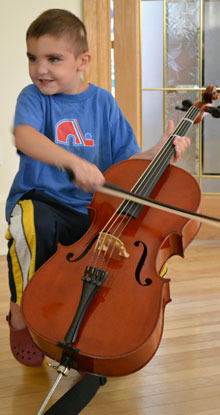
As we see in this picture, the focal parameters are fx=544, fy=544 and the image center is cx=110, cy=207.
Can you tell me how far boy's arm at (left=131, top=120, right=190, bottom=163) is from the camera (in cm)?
127

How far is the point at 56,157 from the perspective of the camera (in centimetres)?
104

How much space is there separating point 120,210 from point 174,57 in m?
1.63

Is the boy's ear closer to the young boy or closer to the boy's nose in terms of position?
the young boy

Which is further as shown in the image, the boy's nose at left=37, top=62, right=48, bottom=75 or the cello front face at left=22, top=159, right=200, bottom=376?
the boy's nose at left=37, top=62, right=48, bottom=75

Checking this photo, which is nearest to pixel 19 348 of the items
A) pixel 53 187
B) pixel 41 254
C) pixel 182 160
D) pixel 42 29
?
pixel 41 254

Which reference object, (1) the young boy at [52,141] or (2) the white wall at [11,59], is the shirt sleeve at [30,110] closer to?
(1) the young boy at [52,141]

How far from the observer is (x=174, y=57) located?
2.56 metres

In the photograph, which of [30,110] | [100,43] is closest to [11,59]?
[100,43]

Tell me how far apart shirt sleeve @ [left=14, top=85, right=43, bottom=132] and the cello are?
8.7 inches

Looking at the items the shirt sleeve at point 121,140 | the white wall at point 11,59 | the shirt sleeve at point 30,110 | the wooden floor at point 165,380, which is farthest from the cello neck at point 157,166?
the white wall at point 11,59

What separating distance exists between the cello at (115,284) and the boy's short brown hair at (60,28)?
1.15 ft

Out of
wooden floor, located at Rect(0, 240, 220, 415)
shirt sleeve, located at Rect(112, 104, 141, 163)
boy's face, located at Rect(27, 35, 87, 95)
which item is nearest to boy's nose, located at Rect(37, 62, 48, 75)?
boy's face, located at Rect(27, 35, 87, 95)

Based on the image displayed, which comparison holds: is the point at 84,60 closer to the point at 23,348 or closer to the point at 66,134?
the point at 66,134

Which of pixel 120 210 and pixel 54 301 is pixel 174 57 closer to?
pixel 120 210
